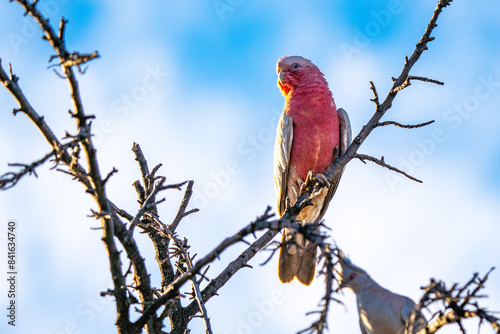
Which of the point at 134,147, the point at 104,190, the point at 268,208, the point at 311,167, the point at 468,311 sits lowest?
the point at 468,311

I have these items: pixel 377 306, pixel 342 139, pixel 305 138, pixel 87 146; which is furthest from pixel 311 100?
pixel 87 146

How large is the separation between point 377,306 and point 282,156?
4333 millimetres

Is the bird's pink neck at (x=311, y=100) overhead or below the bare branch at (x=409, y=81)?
overhead

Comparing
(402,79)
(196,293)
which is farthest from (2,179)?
(402,79)

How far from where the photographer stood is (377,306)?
3742 mm

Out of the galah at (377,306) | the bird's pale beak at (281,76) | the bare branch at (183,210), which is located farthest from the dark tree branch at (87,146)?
the bird's pale beak at (281,76)

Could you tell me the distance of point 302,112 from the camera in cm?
783

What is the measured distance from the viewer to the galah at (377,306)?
12.0 ft

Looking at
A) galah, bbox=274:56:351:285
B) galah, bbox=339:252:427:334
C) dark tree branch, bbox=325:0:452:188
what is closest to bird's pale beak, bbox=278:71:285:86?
galah, bbox=274:56:351:285

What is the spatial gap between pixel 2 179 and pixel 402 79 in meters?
4.12

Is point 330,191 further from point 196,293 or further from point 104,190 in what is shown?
point 104,190

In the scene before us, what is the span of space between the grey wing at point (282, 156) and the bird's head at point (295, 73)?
533 mm

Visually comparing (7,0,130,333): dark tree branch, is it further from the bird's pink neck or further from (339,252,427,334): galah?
the bird's pink neck

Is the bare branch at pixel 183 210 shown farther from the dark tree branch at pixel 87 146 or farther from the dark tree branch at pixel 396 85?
the dark tree branch at pixel 87 146
